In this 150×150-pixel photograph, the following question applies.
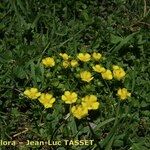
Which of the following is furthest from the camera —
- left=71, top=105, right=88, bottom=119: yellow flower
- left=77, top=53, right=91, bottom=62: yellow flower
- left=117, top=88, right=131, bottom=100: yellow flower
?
left=77, top=53, right=91, bottom=62: yellow flower

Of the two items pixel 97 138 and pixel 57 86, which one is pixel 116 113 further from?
pixel 57 86

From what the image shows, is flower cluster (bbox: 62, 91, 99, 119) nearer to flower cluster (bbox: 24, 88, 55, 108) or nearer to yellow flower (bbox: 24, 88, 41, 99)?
flower cluster (bbox: 24, 88, 55, 108)

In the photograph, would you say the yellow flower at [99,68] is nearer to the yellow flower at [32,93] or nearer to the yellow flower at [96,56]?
the yellow flower at [96,56]

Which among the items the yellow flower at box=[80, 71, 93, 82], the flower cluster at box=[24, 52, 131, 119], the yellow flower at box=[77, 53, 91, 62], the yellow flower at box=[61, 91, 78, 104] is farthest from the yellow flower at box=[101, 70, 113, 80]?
the yellow flower at box=[61, 91, 78, 104]

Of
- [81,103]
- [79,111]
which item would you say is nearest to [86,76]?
[81,103]

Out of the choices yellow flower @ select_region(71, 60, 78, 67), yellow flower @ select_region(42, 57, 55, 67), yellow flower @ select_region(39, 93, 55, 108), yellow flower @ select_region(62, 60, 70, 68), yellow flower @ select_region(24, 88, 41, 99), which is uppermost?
yellow flower @ select_region(42, 57, 55, 67)

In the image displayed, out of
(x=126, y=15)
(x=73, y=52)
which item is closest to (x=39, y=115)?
(x=73, y=52)
